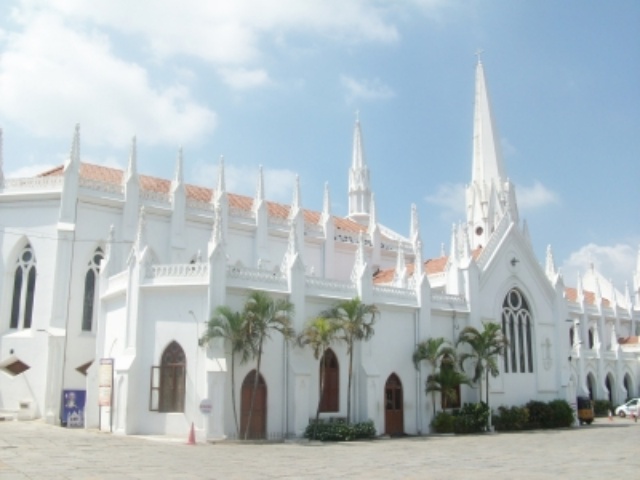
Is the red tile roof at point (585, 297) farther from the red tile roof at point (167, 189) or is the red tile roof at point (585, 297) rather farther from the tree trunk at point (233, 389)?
the tree trunk at point (233, 389)

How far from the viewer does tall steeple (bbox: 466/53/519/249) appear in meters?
52.1

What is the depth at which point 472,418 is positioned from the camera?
30891mm

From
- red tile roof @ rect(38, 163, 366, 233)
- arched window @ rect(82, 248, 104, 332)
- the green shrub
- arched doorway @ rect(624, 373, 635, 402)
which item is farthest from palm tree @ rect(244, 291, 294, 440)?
arched doorway @ rect(624, 373, 635, 402)

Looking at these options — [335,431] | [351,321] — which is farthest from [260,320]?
[335,431]

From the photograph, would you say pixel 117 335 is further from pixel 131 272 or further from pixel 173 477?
pixel 173 477

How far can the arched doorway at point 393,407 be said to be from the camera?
2959 centimetres

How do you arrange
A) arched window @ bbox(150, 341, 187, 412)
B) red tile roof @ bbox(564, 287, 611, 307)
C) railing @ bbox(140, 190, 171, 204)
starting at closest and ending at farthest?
arched window @ bbox(150, 341, 187, 412), railing @ bbox(140, 190, 171, 204), red tile roof @ bbox(564, 287, 611, 307)

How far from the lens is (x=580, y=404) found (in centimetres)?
3878

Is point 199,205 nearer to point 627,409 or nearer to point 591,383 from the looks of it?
point 627,409

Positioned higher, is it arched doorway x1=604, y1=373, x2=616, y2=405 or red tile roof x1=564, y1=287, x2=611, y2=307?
red tile roof x1=564, y1=287, x2=611, y2=307

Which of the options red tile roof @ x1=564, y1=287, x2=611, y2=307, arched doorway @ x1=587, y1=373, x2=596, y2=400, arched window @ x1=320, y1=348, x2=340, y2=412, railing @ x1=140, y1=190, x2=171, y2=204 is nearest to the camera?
arched window @ x1=320, y1=348, x2=340, y2=412

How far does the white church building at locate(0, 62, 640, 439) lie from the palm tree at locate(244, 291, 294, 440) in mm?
976

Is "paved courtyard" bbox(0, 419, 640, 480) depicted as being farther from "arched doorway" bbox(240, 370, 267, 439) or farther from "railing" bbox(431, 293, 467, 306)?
"railing" bbox(431, 293, 467, 306)

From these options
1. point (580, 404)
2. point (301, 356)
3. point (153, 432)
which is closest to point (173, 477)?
point (153, 432)
